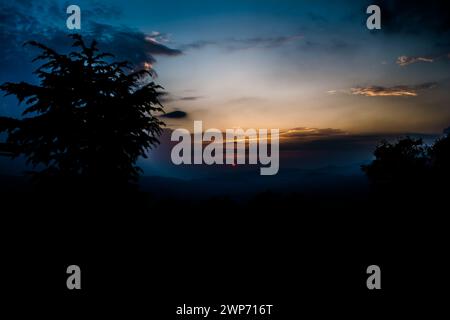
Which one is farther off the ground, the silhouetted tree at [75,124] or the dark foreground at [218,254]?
the silhouetted tree at [75,124]

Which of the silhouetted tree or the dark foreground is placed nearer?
the dark foreground

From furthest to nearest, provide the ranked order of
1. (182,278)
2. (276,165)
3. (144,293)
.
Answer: (276,165)
(182,278)
(144,293)

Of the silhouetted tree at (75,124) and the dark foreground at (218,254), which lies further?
the silhouetted tree at (75,124)

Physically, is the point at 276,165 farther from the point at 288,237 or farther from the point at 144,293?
the point at 144,293

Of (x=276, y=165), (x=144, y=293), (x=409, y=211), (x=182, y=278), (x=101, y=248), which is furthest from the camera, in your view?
(x=276, y=165)

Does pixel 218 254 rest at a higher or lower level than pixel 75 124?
lower

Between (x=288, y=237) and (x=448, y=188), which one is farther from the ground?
(x=448, y=188)

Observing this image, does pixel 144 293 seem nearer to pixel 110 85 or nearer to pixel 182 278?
pixel 182 278

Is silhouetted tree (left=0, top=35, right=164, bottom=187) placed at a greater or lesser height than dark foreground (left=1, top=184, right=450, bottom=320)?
greater

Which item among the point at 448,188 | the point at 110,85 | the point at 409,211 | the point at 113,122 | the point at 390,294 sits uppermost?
the point at 110,85
